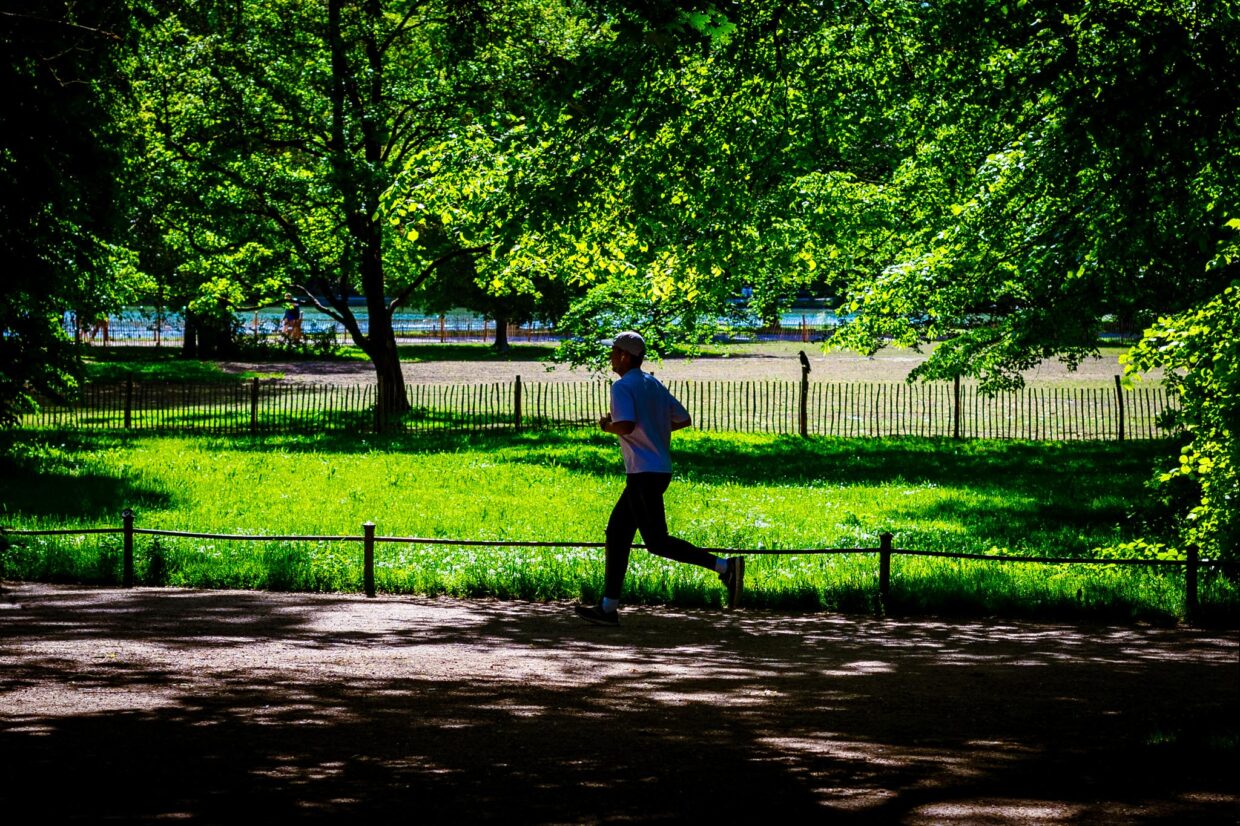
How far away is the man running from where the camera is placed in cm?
922

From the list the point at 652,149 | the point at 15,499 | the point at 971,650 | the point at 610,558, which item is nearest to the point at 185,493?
the point at 15,499

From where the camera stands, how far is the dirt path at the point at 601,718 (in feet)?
19.2

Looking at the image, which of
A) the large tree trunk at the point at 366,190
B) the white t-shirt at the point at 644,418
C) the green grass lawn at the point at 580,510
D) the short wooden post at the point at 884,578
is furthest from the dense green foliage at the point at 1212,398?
the large tree trunk at the point at 366,190

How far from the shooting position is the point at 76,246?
394 inches

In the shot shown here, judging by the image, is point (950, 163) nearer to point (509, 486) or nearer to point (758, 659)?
point (509, 486)

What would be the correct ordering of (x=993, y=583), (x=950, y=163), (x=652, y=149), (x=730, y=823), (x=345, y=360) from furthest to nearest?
1. (x=345, y=360)
2. (x=950, y=163)
3. (x=652, y=149)
4. (x=993, y=583)
5. (x=730, y=823)

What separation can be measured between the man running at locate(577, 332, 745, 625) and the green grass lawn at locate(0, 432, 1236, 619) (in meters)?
2.36

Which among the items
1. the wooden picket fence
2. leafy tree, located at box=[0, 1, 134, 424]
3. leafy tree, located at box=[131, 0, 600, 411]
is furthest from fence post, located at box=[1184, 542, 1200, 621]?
leafy tree, located at box=[131, 0, 600, 411]

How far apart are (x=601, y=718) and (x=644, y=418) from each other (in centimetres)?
253

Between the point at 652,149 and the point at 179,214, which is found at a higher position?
the point at 179,214

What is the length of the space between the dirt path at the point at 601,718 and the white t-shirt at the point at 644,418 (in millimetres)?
1394

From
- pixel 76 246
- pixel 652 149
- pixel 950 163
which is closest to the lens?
pixel 76 246

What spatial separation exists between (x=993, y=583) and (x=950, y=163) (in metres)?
Answer: 10.2

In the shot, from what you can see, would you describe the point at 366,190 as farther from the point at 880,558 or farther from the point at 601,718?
the point at 601,718
